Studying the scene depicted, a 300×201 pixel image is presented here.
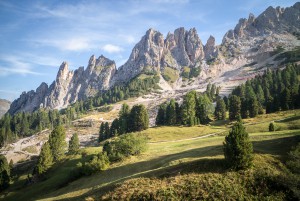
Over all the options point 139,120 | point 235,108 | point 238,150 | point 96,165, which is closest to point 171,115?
point 139,120

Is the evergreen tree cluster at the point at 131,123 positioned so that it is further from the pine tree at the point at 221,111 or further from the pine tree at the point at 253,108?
the pine tree at the point at 253,108

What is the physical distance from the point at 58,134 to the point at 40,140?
7812 cm

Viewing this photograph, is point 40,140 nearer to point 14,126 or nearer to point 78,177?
point 14,126

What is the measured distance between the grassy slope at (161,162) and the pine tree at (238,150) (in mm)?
2494

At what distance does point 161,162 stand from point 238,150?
1738 cm

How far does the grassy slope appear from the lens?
36406 millimetres

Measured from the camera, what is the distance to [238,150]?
31.0 metres

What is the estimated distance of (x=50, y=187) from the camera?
60.5m

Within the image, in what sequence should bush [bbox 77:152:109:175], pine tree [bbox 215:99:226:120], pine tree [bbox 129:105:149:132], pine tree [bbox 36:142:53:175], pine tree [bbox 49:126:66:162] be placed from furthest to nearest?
pine tree [bbox 215:99:226:120], pine tree [bbox 129:105:149:132], pine tree [bbox 49:126:66:162], pine tree [bbox 36:142:53:175], bush [bbox 77:152:109:175]

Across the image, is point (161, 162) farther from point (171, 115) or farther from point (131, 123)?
point (131, 123)

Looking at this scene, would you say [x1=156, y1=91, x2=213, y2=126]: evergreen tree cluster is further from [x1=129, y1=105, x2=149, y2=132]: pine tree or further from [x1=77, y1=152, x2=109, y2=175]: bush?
[x1=77, y1=152, x2=109, y2=175]: bush

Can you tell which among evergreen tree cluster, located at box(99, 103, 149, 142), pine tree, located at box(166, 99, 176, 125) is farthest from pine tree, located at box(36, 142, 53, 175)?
pine tree, located at box(166, 99, 176, 125)

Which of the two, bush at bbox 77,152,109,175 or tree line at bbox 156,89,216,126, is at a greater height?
tree line at bbox 156,89,216,126

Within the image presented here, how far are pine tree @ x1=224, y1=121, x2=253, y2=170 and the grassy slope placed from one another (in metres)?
2.49
